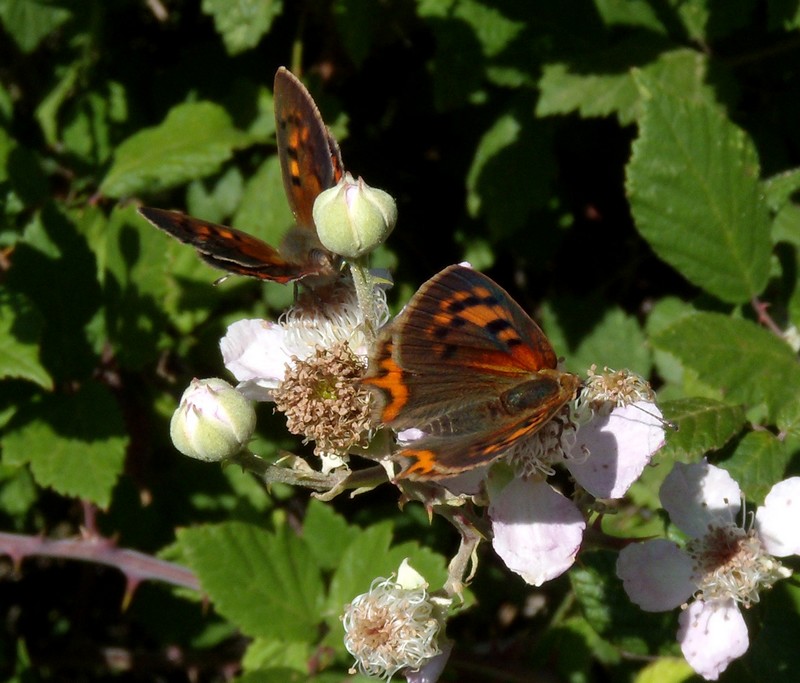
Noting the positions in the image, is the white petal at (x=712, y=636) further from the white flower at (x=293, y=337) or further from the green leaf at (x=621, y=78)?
the green leaf at (x=621, y=78)

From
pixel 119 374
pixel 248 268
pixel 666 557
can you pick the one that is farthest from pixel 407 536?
pixel 248 268

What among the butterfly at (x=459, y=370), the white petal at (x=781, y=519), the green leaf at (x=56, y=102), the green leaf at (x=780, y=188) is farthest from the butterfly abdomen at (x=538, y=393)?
the green leaf at (x=56, y=102)

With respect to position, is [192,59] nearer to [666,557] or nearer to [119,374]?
[119,374]

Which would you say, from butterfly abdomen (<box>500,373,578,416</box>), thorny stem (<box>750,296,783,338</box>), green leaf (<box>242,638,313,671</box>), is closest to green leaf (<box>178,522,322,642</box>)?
green leaf (<box>242,638,313,671</box>)

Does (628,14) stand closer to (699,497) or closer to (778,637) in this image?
(699,497)

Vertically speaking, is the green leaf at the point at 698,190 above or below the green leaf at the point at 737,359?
above

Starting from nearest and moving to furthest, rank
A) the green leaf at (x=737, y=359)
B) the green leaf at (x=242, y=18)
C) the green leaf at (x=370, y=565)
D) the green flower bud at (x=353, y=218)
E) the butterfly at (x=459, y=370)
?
the butterfly at (x=459, y=370) → the green flower bud at (x=353, y=218) → the green leaf at (x=737, y=359) → the green leaf at (x=370, y=565) → the green leaf at (x=242, y=18)
